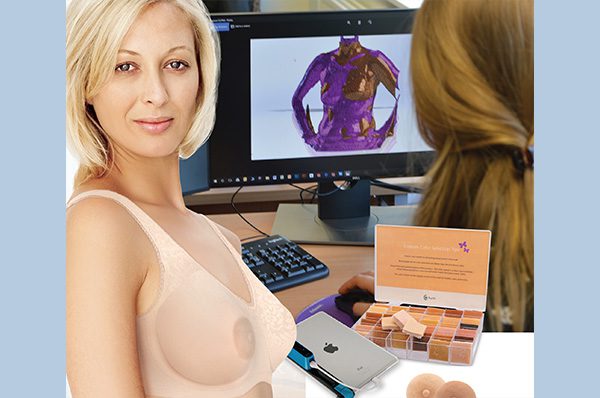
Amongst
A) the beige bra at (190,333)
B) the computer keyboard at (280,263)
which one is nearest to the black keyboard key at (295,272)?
the computer keyboard at (280,263)

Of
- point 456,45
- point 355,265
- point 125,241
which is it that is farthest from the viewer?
point 355,265

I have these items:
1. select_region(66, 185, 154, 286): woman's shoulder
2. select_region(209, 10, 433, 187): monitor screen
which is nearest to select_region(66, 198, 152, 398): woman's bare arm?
select_region(66, 185, 154, 286): woman's shoulder

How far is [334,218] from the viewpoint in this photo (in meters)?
1.82

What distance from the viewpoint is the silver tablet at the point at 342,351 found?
60.6 inches

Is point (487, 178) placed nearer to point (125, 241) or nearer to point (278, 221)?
point (278, 221)

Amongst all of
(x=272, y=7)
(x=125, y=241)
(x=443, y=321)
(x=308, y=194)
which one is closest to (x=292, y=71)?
(x=272, y=7)

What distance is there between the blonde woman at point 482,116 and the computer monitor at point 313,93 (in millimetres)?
70

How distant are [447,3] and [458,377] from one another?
0.62 metres

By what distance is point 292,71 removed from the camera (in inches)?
64.9

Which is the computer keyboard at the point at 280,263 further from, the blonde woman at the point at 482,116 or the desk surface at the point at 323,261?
the blonde woman at the point at 482,116

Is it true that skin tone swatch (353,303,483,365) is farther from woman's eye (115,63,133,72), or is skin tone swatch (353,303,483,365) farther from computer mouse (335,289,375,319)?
woman's eye (115,63,133,72)

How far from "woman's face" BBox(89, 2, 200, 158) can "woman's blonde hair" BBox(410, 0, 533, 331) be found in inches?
19.0

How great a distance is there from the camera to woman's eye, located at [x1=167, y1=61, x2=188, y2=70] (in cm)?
115

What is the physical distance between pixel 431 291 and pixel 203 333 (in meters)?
0.62
